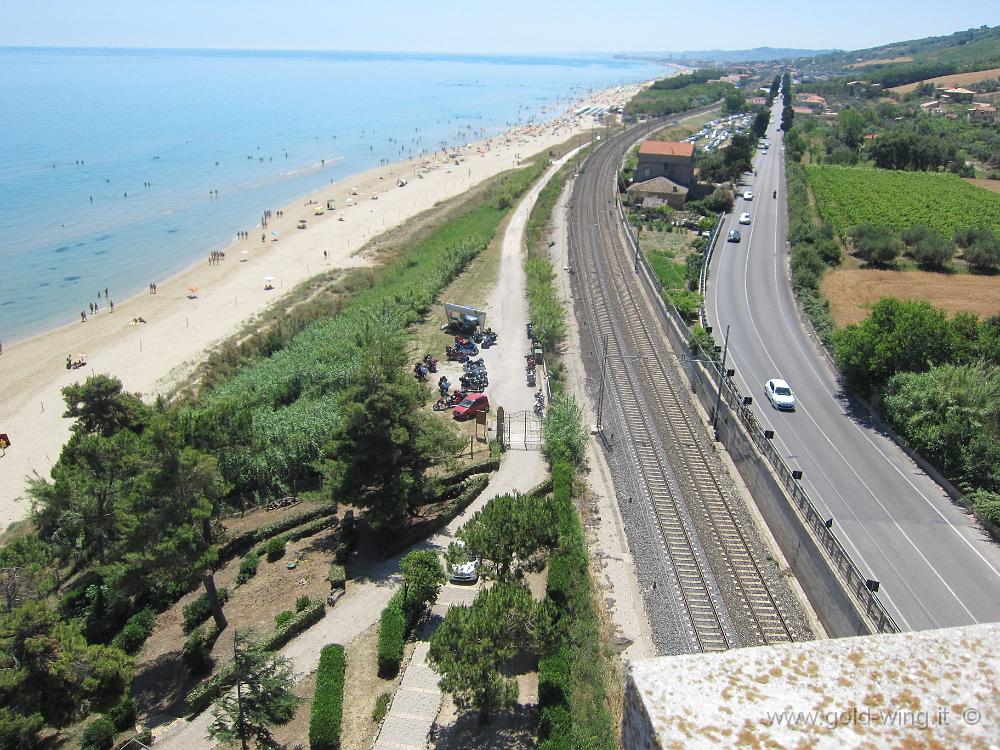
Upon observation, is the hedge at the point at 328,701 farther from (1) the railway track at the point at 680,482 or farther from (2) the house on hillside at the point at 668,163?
(2) the house on hillside at the point at 668,163

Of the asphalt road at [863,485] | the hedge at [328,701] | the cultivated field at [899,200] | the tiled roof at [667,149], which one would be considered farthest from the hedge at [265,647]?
the tiled roof at [667,149]

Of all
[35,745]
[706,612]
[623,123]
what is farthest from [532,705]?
[623,123]

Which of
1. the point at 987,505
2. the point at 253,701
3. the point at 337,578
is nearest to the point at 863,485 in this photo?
the point at 987,505

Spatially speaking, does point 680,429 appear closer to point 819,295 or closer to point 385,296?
point 819,295

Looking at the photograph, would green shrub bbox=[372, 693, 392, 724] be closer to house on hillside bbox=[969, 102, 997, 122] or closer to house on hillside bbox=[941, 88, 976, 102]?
house on hillside bbox=[969, 102, 997, 122]

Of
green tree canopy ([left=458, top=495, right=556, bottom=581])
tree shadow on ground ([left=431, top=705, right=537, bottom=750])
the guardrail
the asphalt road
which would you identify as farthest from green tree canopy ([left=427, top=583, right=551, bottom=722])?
the asphalt road

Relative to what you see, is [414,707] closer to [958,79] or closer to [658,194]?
[658,194]
